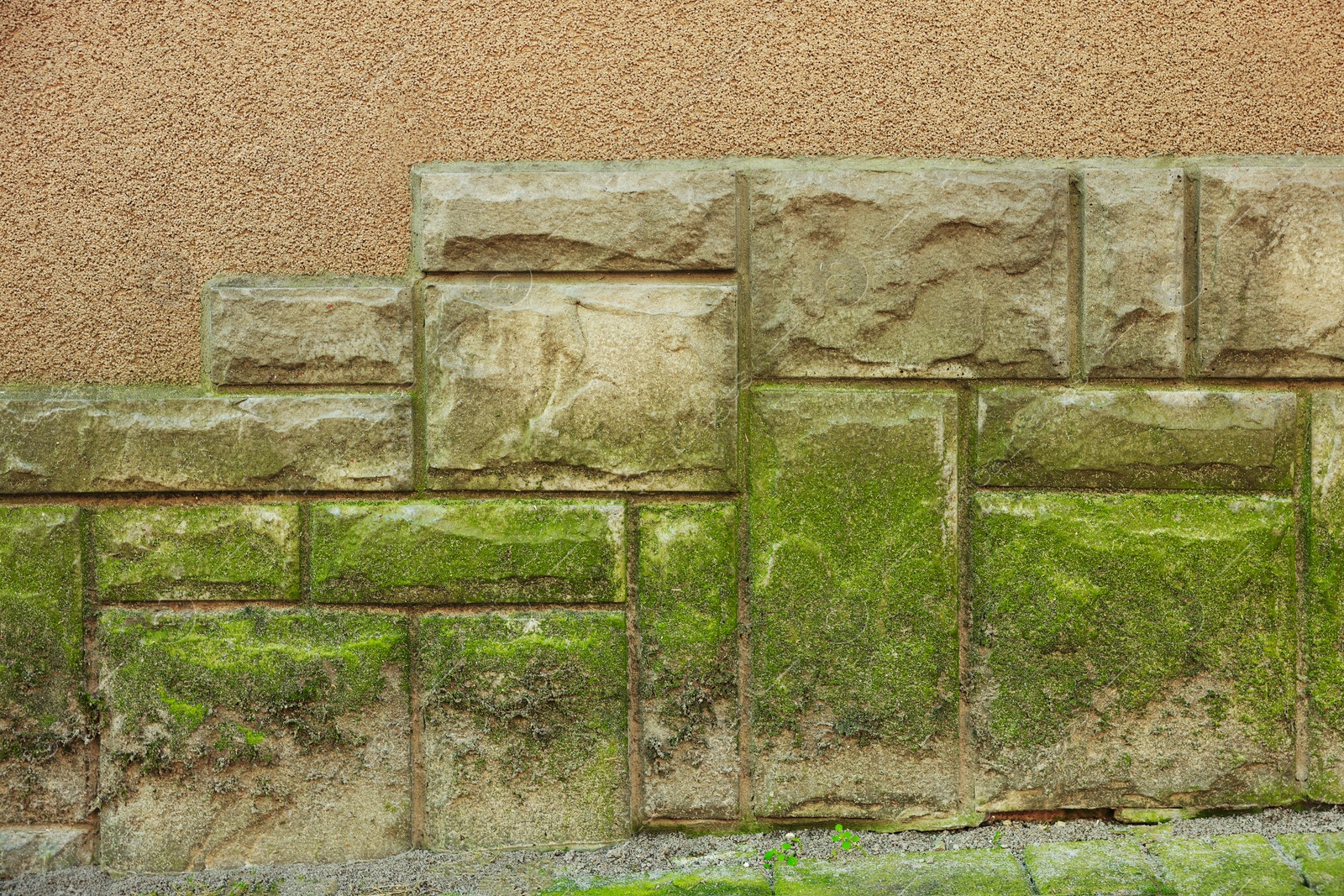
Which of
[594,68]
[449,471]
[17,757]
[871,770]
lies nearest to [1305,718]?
[871,770]

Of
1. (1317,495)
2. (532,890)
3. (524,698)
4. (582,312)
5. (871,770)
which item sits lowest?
(532,890)

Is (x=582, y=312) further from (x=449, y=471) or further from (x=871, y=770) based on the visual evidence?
(x=871, y=770)

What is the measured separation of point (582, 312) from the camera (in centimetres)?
230

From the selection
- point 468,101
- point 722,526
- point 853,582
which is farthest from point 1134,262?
point 468,101

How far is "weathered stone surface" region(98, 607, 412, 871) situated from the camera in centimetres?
230

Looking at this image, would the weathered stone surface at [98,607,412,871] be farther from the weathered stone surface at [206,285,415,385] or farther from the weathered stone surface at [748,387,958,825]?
the weathered stone surface at [748,387,958,825]

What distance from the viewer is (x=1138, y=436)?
230 cm

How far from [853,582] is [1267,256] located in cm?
145

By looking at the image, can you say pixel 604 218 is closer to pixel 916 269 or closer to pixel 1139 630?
pixel 916 269

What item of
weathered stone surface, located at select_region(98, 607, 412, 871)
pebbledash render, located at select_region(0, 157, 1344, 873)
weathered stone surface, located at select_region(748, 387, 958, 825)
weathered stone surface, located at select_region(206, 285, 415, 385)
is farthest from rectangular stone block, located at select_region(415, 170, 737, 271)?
weathered stone surface, located at select_region(98, 607, 412, 871)

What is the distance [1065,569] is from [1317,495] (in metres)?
0.73

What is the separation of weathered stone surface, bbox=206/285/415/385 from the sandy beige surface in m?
0.10

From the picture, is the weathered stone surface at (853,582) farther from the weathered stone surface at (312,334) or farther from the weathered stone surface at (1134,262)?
the weathered stone surface at (312,334)

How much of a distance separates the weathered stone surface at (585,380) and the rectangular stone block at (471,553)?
0.12 m
